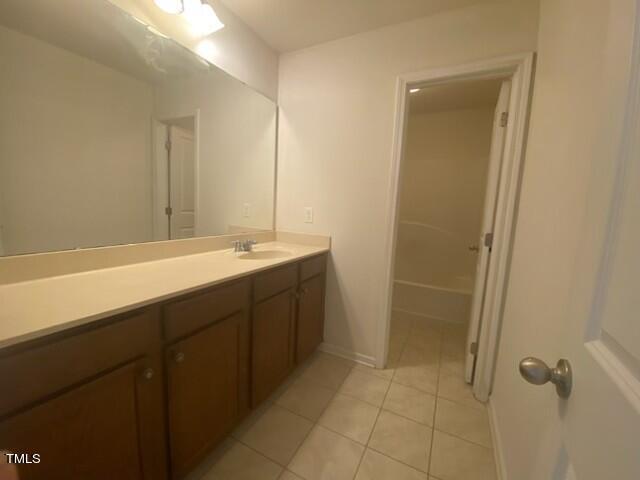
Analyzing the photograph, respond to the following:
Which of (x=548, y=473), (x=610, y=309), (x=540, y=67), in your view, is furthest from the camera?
(x=540, y=67)

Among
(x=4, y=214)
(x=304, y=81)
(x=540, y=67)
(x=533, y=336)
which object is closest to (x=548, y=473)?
(x=533, y=336)

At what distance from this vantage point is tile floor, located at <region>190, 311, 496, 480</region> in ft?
3.73

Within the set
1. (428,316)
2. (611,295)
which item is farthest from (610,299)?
(428,316)

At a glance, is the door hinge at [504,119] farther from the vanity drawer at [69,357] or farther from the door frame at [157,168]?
the vanity drawer at [69,357]

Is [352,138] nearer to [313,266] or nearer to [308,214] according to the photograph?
[308,214]

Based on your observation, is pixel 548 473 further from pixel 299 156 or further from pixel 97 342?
pixel 299 156

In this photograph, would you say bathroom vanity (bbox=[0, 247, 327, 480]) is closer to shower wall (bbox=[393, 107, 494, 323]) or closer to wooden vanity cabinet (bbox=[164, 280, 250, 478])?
wooden vanity cabinet (bbox=[164, 280, 250, 478])

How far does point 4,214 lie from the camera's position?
0.91 metres

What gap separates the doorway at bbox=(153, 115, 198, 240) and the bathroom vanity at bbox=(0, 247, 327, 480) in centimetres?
22

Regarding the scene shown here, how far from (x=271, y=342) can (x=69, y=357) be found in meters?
0.88

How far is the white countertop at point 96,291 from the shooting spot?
0.62 meters

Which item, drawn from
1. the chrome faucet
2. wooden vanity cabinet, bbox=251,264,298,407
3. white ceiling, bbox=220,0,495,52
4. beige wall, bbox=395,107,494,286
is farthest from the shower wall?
the chrome faucet

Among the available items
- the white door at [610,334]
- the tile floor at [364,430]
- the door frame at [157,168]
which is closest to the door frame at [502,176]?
the tile floor at [364,430]

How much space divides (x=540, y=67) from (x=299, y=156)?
1.41m
